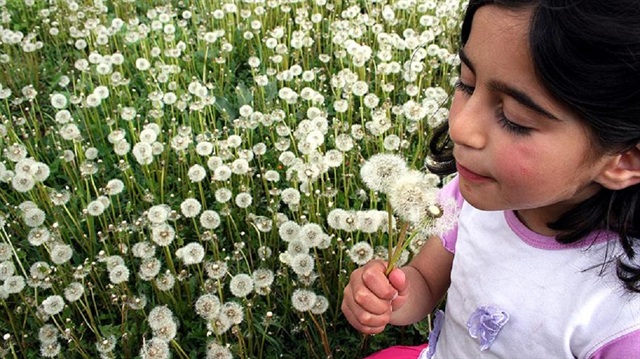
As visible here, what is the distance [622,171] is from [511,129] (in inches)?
6.9

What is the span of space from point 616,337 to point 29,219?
127 centimetres

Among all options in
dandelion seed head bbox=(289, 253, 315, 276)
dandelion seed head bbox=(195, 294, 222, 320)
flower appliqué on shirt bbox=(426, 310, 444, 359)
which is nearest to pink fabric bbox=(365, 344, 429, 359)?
flower appliqué on shirt bbox=(426, 310, 444, 359)

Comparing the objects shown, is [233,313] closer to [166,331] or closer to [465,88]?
[166,331]

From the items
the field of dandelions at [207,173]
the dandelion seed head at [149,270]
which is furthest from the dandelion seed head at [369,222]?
the dandelion seed head at [149,270]

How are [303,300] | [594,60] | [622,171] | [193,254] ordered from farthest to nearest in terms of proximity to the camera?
[193,254]
[303,300]
[622,171]
[594,60]

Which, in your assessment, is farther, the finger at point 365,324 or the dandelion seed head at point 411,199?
the finger at point 365,324

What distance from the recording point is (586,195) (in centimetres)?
89

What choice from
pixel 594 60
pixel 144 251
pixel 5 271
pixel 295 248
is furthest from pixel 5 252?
pixel 594 60

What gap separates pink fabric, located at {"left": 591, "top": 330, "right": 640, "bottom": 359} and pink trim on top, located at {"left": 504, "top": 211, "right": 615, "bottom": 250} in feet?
0.44

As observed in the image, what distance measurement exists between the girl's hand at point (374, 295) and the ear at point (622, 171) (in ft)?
1.01

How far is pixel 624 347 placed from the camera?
0.83 meters

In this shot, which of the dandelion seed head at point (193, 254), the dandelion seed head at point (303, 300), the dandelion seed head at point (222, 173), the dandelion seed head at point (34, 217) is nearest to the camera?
the dandelion seed head at point (303, 300)

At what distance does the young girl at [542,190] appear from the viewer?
2.31ft

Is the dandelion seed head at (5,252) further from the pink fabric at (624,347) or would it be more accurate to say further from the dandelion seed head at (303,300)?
the pink fabric at (624,347)
